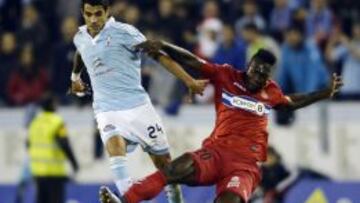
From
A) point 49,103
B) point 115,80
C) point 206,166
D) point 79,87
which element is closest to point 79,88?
point 79,87

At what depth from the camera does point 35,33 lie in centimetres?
2520

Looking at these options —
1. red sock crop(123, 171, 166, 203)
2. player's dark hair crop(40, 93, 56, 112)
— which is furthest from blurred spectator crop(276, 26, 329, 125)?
red sock crop(123, 171, 166, 203)

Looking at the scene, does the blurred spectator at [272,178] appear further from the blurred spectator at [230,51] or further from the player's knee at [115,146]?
the player's knee at [115,146]

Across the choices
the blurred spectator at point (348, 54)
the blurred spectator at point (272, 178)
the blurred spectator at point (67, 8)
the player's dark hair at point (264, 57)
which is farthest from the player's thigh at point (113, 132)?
the blurred spectator at point (67, 8)

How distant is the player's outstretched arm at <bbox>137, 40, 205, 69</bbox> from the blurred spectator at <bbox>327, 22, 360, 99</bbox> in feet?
28.2

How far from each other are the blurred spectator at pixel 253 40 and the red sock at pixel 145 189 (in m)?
7.99

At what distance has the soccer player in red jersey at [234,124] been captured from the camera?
611 inches

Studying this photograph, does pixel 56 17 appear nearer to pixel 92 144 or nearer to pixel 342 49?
pixel 92 144

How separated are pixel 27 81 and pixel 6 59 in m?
0.62

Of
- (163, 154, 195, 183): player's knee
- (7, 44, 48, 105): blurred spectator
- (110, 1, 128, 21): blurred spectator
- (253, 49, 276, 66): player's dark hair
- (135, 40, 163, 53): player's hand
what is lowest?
(7, 44, 48, 105): blurred spectator

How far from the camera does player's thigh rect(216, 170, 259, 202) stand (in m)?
15.6

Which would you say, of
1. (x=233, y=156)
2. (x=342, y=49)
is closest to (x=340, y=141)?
(x=342, y=49)

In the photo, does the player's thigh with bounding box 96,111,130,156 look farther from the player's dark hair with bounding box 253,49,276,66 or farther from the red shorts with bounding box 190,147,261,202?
the player's dark hair with bounding box 253,49,276,66

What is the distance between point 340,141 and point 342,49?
4.74 ft
